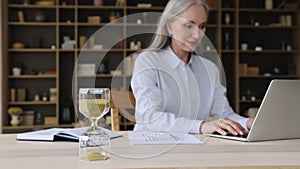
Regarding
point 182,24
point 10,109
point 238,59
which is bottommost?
point 10,109

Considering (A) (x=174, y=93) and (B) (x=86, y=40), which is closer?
(A) (x=174, y=93)

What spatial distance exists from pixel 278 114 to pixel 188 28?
0.56 metres

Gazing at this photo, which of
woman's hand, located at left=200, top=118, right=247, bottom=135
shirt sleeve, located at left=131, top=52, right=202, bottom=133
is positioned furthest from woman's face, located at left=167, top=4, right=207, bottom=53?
woman's hand, located at left=200, top=118, right=247, bottom=135

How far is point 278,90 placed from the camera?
121cm

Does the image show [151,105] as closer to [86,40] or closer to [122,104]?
[122,104]

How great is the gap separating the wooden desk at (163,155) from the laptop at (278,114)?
0.04 meters

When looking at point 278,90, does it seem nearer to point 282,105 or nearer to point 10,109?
point 282,105

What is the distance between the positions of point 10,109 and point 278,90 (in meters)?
Answer: 4.48

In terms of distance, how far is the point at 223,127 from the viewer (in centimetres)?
144

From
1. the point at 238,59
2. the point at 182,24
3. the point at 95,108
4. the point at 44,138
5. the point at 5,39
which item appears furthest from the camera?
the point at 238,59

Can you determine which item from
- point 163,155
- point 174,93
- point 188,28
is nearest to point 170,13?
point 188,28

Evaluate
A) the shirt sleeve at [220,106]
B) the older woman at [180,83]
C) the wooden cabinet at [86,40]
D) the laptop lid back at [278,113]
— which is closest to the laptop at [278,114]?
the laptop lid back at [278,113]

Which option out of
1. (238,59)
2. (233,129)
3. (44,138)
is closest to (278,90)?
(233,129)

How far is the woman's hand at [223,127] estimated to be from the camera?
4.61ft
